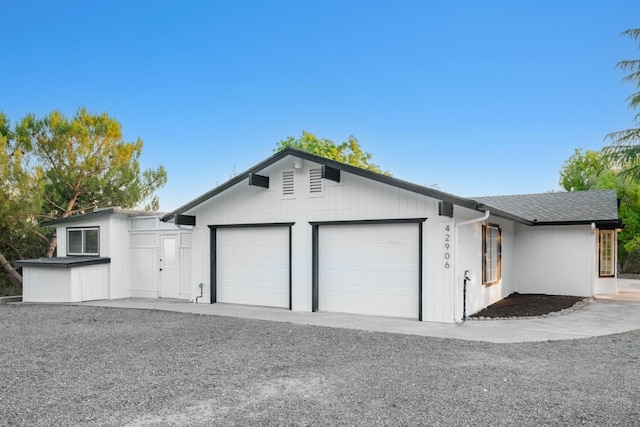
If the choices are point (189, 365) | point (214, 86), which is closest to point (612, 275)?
point (189, 365)

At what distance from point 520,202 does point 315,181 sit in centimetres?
897

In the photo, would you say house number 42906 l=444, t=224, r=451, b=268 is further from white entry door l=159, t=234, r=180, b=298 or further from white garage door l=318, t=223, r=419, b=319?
white entry door l=159, t=234, r=180, b=298

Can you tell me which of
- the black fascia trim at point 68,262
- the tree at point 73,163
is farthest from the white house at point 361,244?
the tree at point 73,163

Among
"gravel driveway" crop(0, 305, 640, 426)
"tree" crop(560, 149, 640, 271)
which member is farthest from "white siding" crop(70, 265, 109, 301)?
"tree" crop(560, 149, 640, 271)

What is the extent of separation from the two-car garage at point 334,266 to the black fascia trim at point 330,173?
3.31 feet

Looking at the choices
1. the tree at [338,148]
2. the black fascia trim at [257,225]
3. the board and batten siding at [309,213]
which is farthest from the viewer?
the tree at [338,148]

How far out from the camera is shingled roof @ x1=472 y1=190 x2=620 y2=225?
13094mm

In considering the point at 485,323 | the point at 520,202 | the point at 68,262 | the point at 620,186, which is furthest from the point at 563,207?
the point at 68,262

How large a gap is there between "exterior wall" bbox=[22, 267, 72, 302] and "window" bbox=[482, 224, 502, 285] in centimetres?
1084

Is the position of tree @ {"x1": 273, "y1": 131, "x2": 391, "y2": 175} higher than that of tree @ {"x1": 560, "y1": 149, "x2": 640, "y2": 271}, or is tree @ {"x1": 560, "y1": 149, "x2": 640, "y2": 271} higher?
tree @ {"x1": 273, "y1": 131, "x2": 391, "y2": 175}

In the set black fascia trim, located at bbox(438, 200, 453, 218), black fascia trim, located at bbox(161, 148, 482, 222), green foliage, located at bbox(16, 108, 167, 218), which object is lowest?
black fascia trim, located at bbox(438, 200, 453, 218)

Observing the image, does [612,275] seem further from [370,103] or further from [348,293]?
[370,103]

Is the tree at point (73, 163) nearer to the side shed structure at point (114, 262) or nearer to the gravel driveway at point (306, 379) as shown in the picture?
the side shed structure at point (114, 262)

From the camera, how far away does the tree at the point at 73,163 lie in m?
19.5
